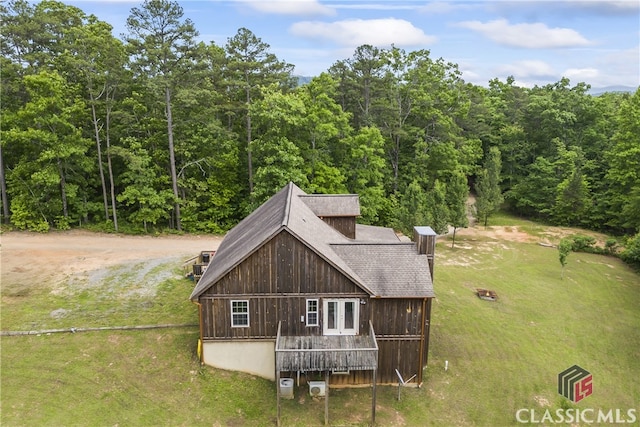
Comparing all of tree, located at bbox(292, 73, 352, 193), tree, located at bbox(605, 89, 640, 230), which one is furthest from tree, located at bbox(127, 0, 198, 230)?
tree, located at bbox(605, 89, 640, 230)

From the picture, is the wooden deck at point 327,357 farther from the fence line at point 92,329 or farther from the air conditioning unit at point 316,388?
the fence line at point 92,329

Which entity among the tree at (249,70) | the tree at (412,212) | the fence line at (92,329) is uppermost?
the tree at (249,70)

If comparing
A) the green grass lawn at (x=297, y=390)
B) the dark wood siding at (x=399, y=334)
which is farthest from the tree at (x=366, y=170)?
the dark wood siding at (x=399, y=334)

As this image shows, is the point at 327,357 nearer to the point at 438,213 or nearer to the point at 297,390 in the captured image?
the point at 297,390

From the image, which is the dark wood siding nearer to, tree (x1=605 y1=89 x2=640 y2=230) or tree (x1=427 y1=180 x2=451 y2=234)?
tree (x1=427 y1=180 x2=451 y2=234)

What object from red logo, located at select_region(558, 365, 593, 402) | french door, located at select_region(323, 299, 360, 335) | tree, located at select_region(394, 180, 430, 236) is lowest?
red logo, located at select_region(558, 365, 593, 402)
